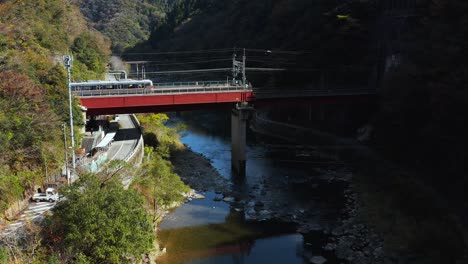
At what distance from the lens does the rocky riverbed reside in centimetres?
2675

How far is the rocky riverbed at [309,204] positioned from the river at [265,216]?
0.26 ft

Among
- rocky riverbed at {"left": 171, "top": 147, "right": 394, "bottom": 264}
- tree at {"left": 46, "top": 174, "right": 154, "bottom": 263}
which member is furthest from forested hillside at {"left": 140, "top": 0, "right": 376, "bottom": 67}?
tree at {"left": 46, "top": 174, "right": 154, "bottom": 263}

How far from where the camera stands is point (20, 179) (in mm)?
24516

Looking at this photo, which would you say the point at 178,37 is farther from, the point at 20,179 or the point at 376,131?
the point at 20,179

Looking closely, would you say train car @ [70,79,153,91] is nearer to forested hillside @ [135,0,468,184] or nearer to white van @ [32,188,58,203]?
white van @ [32,188,58,203]

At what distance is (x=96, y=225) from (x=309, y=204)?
776 inches

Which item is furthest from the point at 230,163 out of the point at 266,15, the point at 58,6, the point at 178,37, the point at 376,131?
the point at 178,37

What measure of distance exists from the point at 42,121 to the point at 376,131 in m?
34.8

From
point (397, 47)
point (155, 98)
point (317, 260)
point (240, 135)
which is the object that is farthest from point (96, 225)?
point (397, 47)

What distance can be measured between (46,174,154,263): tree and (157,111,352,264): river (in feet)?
19.7

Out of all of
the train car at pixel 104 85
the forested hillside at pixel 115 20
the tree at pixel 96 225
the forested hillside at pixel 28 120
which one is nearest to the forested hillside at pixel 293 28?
the train car at pixel 104 85

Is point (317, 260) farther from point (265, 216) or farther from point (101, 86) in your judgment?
point (101, 86)

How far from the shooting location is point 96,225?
1884cm

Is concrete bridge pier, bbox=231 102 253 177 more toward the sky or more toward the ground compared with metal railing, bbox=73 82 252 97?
more toward the ground
